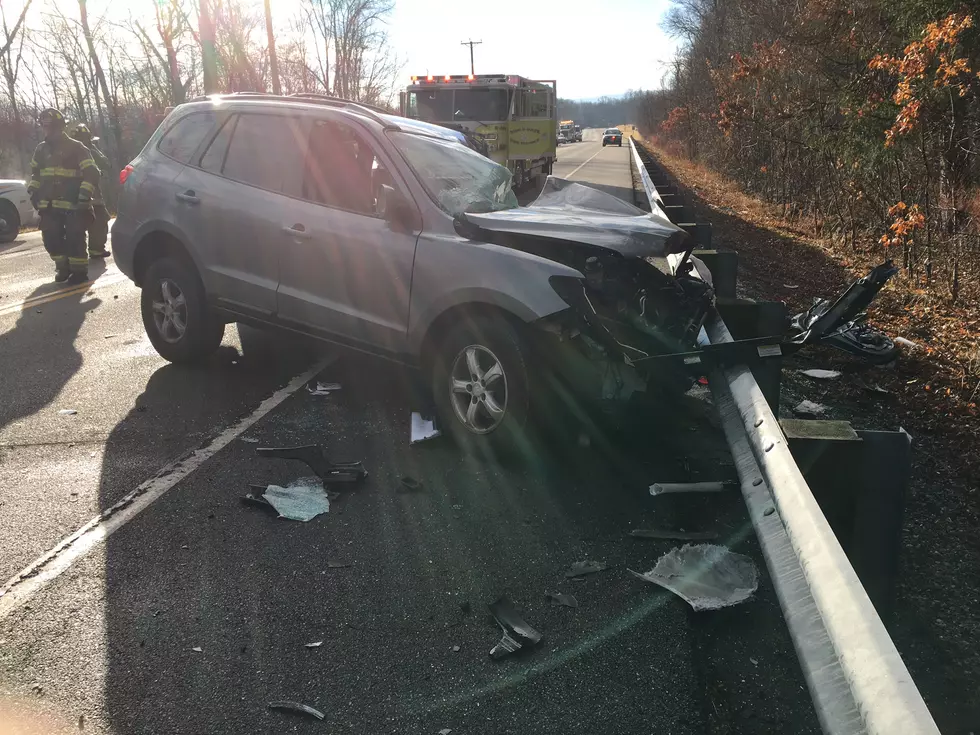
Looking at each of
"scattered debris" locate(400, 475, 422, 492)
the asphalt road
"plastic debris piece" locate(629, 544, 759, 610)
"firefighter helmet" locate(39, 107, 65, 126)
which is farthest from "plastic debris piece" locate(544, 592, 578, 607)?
"firefighter helmet" locate(39, 107, 65, 126)

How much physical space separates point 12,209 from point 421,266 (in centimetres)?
1362

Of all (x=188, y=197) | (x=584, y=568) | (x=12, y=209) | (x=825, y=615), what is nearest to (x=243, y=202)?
(x=188, y=197)

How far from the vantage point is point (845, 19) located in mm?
9562

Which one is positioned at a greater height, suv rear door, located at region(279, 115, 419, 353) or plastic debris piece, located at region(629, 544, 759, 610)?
suv rear door, located at region(279, 115, 419, 353)

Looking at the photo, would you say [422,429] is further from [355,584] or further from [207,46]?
[207,46]

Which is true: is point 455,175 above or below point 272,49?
below

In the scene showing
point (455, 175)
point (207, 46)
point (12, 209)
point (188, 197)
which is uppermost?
point (207, 46)

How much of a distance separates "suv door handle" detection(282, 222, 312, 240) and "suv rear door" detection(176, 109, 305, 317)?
2.8 inches

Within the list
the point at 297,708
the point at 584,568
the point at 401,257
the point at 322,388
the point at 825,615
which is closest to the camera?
the point at 825,615

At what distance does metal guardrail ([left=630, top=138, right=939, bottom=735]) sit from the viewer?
1399 millimetres

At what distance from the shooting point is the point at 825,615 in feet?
5.62

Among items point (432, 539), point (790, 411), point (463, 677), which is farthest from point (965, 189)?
point (463, 677)

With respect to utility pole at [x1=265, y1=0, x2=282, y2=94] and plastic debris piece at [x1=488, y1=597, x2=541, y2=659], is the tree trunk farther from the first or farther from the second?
plastic debris piece at [x1=488, y1=597, x2=541, y2=659]

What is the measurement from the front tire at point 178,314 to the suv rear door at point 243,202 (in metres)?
0.22
